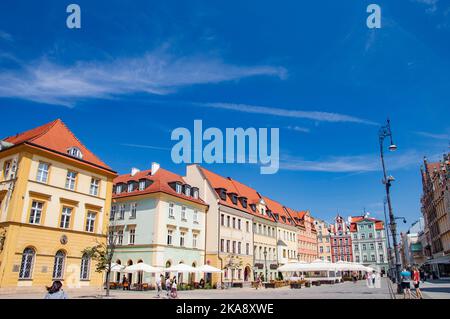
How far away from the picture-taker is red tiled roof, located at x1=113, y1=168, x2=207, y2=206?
132 feet

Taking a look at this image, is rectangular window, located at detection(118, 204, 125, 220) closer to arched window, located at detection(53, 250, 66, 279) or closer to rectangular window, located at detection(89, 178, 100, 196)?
rectangular window, located at detection(89, 178, 100, 196)

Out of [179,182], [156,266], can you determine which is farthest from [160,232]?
[179,182]

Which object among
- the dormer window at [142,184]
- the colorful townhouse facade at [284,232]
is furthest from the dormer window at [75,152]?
the colorful townhouse facade at [284,232]

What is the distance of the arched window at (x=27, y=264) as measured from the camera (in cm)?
2507

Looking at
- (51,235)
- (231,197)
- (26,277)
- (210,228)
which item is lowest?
(26,277)

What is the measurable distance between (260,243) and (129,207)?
76.9ft

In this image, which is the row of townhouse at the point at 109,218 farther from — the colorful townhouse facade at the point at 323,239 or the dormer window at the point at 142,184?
the colorful townhouse facade at the point at 323,239

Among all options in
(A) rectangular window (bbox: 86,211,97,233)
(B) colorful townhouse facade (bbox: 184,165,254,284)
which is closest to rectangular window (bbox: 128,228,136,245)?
(A) rectangular window (bbox: 86,211,97,233)

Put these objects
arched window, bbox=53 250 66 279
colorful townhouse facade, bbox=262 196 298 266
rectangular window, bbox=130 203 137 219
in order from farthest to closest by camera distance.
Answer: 1. colorful townhouse facade, bbox=262 196 298 266
2. rectangular window, bbox=130 203 137 219
3. arched window, bbox=53 250 66 279

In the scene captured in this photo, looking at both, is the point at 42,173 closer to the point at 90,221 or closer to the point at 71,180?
the point at 71,180

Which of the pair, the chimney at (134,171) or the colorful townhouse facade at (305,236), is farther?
the colorful townhouse facade at (305,236)

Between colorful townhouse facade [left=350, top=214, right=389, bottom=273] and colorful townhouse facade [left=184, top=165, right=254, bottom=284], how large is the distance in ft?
177
